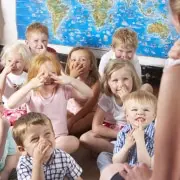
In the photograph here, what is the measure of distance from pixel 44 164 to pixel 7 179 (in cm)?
35

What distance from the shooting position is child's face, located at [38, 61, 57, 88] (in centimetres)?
210

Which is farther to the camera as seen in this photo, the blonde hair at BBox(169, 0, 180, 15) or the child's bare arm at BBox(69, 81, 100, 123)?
the child's bare arm at BBox(69, 81, 100, 123)

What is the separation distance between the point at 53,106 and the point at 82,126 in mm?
360

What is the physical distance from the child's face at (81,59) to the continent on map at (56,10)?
1159 mm

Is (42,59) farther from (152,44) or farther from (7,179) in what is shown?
(152,44)

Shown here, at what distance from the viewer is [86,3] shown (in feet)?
11.6

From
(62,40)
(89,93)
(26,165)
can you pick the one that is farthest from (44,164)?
(62,40)

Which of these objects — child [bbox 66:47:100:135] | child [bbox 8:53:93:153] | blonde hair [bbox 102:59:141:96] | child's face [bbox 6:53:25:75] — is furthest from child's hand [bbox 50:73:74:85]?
child's face [bbox 6:53:25:75]

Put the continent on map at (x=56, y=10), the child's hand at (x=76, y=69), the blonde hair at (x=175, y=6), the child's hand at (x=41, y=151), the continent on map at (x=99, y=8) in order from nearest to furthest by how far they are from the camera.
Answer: the blonde hair at (x=175, y=6), the child's hand at (x=41, y=151), the child's hand at (x=76, y=69), the continent on map at (x=99, y=8), the continent on map at (x=56, y=10)

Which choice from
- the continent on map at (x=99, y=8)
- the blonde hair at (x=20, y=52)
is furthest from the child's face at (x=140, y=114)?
the continent on map at (x=99, y=8)

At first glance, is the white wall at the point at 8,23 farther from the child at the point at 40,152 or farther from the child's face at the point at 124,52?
the child at the point at 40,152

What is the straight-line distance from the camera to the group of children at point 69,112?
165 cm

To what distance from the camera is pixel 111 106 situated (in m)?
2.21

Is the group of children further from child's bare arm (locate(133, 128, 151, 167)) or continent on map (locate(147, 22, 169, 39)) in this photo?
continent on map (locate(147, 22, 169, 39))
